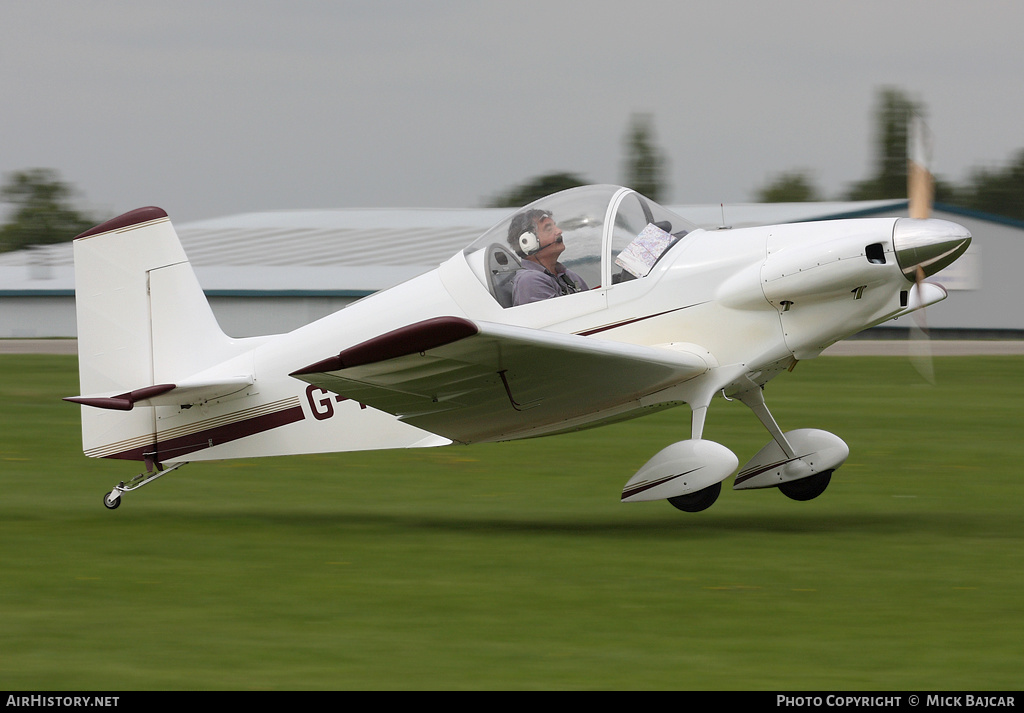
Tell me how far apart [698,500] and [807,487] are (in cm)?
108

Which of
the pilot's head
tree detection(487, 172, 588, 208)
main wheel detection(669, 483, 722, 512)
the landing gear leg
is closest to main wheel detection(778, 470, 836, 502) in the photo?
main wheel detection(669, 483, 722, 512)

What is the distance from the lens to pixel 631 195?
27.8 ft

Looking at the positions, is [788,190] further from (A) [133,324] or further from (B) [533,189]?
(A) [133,324]

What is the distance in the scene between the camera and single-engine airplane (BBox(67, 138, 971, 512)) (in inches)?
301

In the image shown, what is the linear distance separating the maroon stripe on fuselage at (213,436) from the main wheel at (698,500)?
2.82 meters

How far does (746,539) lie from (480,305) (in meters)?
2.40

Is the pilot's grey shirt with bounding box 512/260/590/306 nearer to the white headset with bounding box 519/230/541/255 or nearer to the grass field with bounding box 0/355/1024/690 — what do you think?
the white headset with bounding box 519/230/541/255

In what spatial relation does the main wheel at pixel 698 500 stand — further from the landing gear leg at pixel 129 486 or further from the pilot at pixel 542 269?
the landing gear leg at pixel 129 486

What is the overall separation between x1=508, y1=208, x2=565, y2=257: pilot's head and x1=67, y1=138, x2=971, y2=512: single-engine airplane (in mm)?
18

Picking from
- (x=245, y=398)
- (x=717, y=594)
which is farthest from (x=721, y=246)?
(x=245, y=398)

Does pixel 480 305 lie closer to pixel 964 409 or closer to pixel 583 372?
pixel 583 372

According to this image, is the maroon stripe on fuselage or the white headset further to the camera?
the maroon stripe on fuselage

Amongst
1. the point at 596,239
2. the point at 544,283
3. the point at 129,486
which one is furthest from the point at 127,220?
the point at 596,239

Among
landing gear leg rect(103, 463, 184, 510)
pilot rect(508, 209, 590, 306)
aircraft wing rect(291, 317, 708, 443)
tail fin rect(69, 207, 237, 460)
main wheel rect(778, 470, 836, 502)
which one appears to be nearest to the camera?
aircraft wing rect(291, 317, 708, 443)
